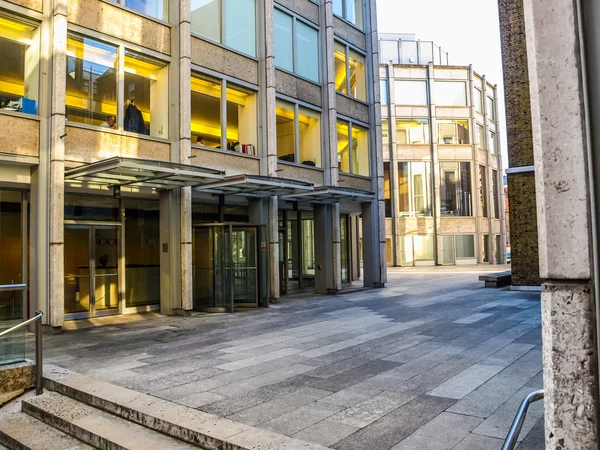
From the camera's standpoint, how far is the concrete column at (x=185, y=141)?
1445 cm

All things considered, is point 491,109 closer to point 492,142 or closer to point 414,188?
point 492,142

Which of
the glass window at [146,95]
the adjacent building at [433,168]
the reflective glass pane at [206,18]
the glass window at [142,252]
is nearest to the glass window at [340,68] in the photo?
the reflective glass pane at [206,18]

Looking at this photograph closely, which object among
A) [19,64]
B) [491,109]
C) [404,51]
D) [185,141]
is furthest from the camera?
[404,51]

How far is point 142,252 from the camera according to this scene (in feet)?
49.7

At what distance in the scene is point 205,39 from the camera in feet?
51.5

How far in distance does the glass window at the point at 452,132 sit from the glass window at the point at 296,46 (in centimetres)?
2646

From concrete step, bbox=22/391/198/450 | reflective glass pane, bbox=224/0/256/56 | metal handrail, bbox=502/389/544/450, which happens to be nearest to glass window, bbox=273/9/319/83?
reflective glass pane, bbox=224/0/256/56

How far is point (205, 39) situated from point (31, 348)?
10.4 metres

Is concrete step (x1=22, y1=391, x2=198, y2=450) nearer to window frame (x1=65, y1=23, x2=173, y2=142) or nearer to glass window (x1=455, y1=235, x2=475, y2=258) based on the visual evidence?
window frame (x1=65, y1=23, x2=173, y2=142)

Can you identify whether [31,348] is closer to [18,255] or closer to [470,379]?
[18,255]

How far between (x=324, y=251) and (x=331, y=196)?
244 centimetres

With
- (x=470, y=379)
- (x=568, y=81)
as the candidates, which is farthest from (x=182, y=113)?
(x=568, y=81)

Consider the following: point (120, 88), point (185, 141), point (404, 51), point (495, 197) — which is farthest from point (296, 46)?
point (404, 51)

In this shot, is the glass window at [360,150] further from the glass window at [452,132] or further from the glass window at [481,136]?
the glass window at [481,136]
